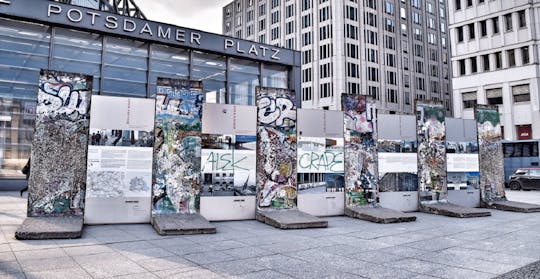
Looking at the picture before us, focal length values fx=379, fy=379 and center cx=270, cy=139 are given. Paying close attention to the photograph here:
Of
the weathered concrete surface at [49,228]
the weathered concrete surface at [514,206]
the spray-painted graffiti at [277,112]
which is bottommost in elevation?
the weathered concrete surface at [514,206]

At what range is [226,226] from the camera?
36.2 feet

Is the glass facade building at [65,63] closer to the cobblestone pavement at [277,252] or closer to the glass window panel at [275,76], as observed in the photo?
the glass window panel at [275,76]

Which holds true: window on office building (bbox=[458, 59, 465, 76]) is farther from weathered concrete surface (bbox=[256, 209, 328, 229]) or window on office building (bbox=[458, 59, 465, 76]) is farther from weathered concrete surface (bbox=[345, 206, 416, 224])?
weathered concrete surface (bbox=[256, 209, 328, 229])

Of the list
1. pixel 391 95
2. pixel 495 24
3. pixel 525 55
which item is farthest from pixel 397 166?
pixel 391 95

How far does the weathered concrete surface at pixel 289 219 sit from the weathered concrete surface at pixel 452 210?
18.0 feet

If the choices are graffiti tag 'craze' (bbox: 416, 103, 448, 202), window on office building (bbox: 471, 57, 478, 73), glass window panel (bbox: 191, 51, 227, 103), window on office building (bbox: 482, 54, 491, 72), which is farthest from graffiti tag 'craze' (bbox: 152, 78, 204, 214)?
window on office building (bbox: 471, 57, 478, 73)

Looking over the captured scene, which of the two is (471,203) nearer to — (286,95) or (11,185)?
(286,95)

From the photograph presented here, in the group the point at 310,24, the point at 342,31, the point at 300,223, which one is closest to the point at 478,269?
the point at 300,223

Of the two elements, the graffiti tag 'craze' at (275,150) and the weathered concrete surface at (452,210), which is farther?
the weathered concrete surface at (452,210)

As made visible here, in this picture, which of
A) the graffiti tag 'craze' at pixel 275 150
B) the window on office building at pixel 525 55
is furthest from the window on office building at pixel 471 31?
the graffiti tag 'craze' at pixel 275 150

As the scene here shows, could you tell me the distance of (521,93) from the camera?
40.2 metres

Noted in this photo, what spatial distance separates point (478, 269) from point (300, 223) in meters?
5.00

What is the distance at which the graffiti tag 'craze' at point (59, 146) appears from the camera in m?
10.2

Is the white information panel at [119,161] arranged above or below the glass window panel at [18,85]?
below
